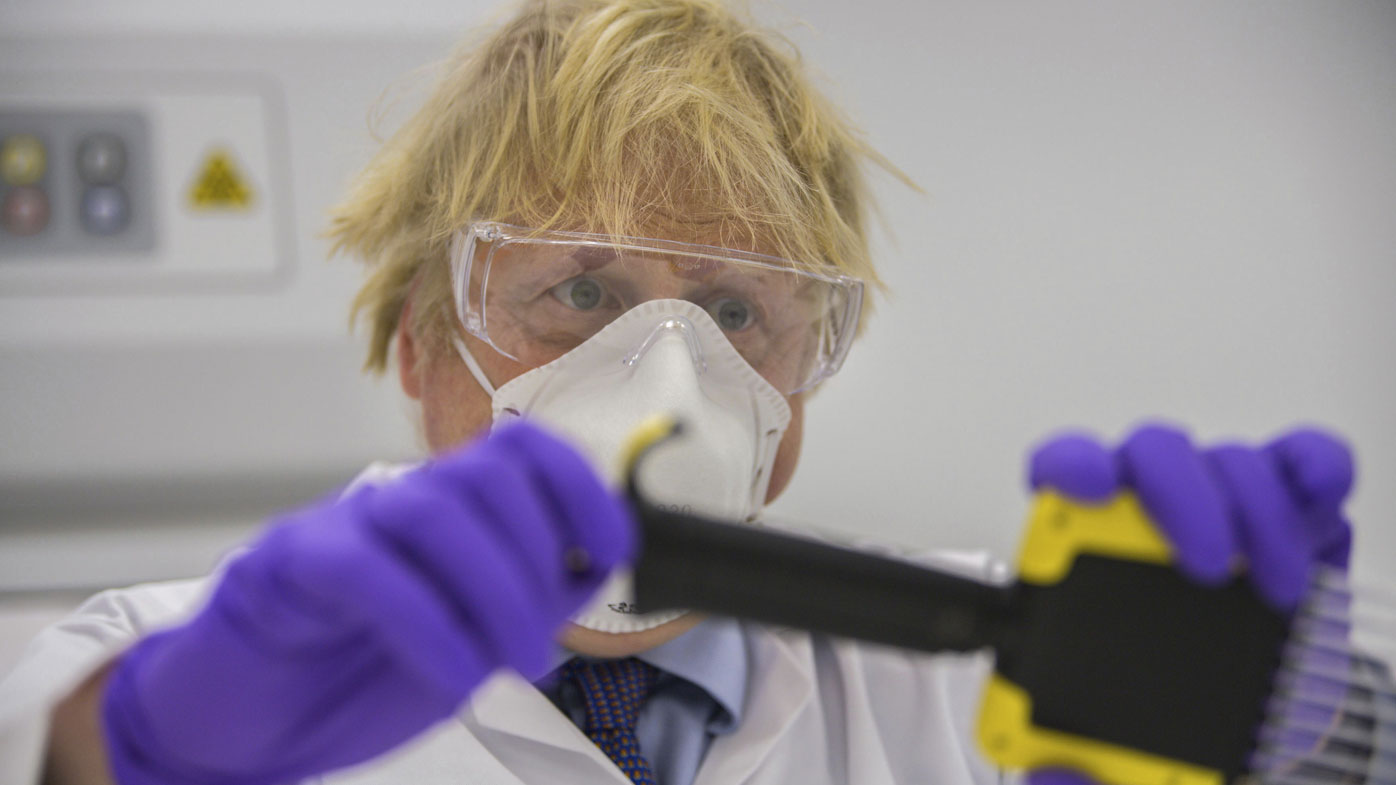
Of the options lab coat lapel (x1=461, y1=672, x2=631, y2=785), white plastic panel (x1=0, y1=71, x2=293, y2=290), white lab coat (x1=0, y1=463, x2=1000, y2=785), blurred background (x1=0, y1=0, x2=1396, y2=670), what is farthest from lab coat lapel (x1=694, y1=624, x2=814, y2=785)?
white plastic panel (x1=0, y1=71, x2=293, y2=290)

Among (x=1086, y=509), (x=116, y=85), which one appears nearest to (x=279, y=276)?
(x=116, y=85)

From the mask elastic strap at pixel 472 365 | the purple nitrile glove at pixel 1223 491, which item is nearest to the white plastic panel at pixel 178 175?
the mask elastic strap at pixel 472 365

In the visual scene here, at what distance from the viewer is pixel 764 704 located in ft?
3.46

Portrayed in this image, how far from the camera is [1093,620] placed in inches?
21.8

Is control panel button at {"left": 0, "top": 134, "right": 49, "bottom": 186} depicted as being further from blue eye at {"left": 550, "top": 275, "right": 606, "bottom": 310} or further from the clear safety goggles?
blue eye at {"left": 550, "top": 275, "right": 606, "bottom": 310}

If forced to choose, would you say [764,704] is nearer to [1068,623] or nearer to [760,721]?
[760,721]

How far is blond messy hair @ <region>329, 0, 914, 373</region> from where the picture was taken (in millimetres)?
957

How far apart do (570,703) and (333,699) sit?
49cm

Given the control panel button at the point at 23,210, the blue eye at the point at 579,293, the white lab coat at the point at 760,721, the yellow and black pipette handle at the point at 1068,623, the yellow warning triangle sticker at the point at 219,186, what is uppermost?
the yellow warning triangle sticker at the point at 219,186

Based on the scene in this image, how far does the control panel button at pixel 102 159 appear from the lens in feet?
4.86

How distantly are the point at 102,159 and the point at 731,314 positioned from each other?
105 centimetres

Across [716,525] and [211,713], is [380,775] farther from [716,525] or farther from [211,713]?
[716,525]

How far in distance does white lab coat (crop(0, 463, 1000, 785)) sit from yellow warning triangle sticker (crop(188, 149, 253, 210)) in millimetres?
610

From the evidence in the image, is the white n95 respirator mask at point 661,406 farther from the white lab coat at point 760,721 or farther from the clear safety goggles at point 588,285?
the white lab coat at point 760,721
